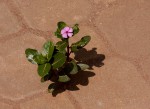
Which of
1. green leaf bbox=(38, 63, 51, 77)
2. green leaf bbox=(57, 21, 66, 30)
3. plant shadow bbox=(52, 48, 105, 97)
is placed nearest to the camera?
green leaf bbox=(38, 63, 51, 77)

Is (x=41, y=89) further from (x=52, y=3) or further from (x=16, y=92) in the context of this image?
(x=52, y=3)

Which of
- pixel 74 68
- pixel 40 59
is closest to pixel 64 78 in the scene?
pixel 74 68

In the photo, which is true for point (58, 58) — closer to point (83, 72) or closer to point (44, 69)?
point (44, 69)

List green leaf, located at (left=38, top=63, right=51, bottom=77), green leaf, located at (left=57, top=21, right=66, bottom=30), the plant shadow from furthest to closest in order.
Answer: the plant shadow < green leaf, located at (left=57, top=21, right=66, bottom=30) < green leaf, located at (left=38, top=63, right=51, bottom=77)

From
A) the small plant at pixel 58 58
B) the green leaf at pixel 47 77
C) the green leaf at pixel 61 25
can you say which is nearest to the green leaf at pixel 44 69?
the small plant at pixel 58 58

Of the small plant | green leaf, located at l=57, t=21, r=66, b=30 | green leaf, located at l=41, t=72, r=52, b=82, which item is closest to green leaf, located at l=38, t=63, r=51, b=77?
the small plant

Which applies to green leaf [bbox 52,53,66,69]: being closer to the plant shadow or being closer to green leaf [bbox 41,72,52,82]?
green leaf [bbox 41,72,52,82]
